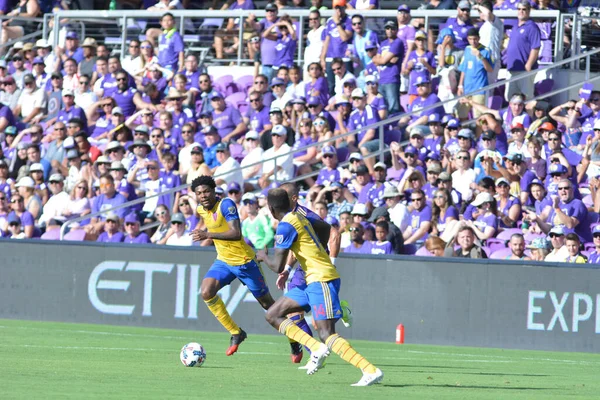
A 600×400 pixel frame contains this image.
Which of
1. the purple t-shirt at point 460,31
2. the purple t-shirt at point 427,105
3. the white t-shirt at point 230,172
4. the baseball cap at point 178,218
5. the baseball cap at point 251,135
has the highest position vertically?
the purple t-shirt at point 460,31

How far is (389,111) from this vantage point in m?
20.6

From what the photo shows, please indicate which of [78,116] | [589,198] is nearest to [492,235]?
[589,198]

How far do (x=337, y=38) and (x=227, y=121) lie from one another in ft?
8.14

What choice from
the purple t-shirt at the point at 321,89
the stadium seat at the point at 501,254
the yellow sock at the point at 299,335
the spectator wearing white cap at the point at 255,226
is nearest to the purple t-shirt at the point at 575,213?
the stadium seat at the point at 501,254

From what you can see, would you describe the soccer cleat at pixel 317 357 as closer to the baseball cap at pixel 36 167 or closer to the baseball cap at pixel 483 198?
the baseball cap at pixel 483 198

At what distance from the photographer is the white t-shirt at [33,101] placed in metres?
24.5

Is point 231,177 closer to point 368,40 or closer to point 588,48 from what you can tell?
point 368,40

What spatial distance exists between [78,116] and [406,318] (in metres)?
9.38

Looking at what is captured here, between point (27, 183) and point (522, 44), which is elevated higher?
point (522, 44)

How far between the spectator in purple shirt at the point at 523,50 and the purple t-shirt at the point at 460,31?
0.78 m

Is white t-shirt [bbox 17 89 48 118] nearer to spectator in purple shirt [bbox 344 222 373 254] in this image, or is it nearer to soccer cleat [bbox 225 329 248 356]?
spectator in purple shirt [bbox 344 222 373 254]

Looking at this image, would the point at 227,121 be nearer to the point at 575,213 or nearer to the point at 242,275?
the point at 575,213

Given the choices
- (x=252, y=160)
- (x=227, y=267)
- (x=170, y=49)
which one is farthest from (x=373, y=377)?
(x=170, y=49)

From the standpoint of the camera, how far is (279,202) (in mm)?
9922
